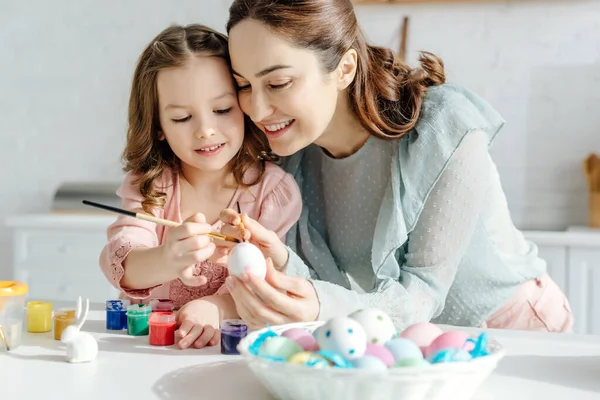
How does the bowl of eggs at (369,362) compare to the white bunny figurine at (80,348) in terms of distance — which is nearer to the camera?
the bowl of eggs at (369,362)

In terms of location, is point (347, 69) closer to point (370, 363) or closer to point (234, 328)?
point (234, 328)

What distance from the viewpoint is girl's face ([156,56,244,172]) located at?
1.56 m

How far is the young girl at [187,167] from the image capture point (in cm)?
153

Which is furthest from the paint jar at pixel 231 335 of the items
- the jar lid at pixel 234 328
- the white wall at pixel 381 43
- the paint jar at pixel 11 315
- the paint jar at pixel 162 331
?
the white wall at pixel 381 43

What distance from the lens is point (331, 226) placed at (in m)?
1.75

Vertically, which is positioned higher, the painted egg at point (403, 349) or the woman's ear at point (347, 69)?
the woman's ear at point (347, 69)

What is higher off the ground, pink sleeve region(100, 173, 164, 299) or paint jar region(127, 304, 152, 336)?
pink sleeve region(100, 173, 164, 299)

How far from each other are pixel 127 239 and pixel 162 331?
38 cm

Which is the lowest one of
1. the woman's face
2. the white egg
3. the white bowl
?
the white bowl

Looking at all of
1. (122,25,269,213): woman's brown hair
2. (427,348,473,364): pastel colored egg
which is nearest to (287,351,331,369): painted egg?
(427,348,473,364): pastel colored egg

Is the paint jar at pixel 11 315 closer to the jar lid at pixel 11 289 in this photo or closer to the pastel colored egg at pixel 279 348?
the jar lid at pixel 11 289

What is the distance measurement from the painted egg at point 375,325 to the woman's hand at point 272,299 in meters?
0.24

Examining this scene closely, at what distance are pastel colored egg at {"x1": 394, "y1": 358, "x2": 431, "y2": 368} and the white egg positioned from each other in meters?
0.37

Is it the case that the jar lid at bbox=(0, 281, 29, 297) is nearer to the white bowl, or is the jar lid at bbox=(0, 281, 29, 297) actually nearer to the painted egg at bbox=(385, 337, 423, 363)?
the white bowl
